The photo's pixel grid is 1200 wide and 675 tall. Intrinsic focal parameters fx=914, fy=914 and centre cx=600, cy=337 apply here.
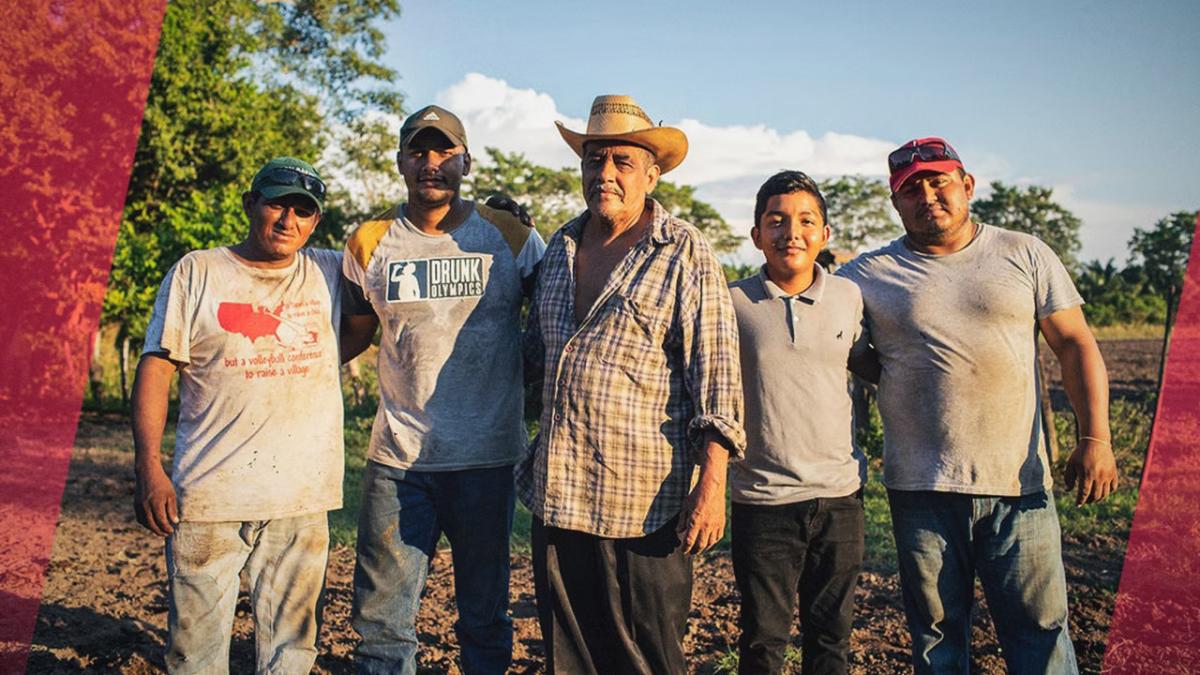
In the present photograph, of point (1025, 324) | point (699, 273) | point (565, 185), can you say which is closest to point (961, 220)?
point (1025, 324)

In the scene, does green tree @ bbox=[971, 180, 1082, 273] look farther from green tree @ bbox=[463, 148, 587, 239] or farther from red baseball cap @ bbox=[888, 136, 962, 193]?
red baseball cap @ bbox=[888, 136, 962, 193]

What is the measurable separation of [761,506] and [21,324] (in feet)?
49.5

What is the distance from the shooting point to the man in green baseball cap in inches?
123

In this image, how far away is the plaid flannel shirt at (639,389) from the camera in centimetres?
289

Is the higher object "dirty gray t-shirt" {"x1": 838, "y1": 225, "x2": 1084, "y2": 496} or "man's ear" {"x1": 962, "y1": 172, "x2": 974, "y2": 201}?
"man's ear" {"x1": 962, "y1": 172, "x2": 974, "y2": 201}

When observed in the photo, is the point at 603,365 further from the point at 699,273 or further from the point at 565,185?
the point at 565,185

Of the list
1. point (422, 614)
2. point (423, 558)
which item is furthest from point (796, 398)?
point (422, 614)

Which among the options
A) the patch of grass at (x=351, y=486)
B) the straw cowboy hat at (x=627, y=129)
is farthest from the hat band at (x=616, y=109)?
the patch of grass at (x=351, y=486)

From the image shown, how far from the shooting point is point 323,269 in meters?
3.42

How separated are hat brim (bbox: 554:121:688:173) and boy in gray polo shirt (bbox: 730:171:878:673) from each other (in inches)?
15.1

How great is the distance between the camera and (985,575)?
3152 mm
